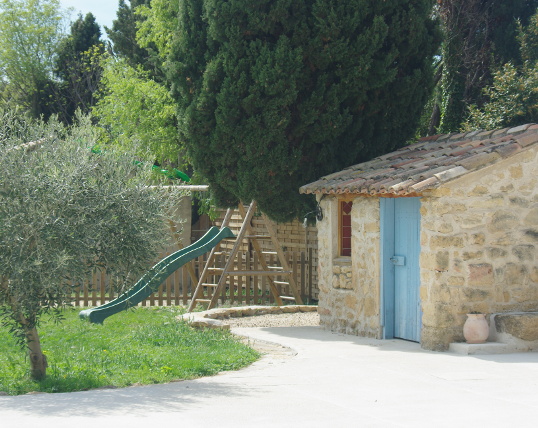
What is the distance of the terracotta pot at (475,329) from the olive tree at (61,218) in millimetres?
Result: 4117

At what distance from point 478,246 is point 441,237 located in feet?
1.83

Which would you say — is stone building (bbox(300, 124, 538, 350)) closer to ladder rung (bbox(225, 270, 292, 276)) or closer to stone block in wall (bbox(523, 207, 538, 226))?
stone block in wall (bbox(523, 207, 538, 226))

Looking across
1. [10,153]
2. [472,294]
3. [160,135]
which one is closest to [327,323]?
[472,294]

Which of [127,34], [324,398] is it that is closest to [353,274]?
[324,398]

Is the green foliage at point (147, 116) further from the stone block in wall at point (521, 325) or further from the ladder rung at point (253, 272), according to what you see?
the stone block in wall at point (521, 325)

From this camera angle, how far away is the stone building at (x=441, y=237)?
32.3ft

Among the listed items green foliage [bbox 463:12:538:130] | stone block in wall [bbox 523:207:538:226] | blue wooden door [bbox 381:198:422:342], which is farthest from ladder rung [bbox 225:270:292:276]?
stone block in wall [bbox 523:207:538:226]

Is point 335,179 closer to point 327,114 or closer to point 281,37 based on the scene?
point 327,114

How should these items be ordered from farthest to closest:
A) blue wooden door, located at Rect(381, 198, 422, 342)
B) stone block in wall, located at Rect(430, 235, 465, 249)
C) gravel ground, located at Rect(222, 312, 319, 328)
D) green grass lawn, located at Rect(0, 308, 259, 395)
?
gravel ground, located at Rect(222, 312, 319, 328)
blue wooden door, located at Rect(381, 198, 422, 342)
stone block in wall, located at Rect(430, 235, 465, 249)
green grass lawn, located at Rect(0, 308, 259, 395)

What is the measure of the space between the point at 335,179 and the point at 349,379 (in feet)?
13.6

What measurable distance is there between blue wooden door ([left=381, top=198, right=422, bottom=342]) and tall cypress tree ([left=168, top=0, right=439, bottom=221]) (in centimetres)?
227

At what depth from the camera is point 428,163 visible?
10.6 m

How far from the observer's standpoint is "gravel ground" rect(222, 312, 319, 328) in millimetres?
12883

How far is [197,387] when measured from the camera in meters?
7.75
